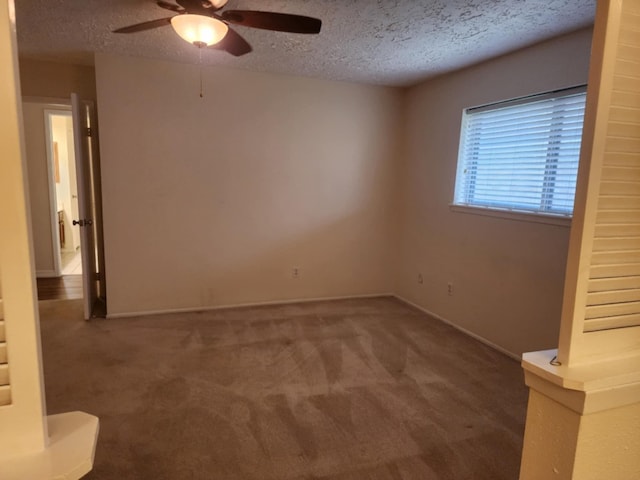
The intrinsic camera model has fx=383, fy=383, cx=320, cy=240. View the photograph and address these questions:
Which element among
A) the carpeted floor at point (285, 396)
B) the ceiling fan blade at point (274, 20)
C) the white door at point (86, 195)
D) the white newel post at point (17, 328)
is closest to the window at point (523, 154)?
the carpeted floor at point (285, 396)

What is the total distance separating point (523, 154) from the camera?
10.1ft

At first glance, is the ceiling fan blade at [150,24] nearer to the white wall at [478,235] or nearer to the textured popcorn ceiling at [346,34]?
the textured popcorn ceiling at [346,34]

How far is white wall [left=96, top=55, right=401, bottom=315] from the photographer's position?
3.66 m

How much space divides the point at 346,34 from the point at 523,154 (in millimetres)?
1678

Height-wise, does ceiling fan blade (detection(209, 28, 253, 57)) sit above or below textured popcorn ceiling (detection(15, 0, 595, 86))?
below

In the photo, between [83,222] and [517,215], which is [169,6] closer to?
[83,222]

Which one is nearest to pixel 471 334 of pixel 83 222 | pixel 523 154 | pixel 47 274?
pixel 523 154

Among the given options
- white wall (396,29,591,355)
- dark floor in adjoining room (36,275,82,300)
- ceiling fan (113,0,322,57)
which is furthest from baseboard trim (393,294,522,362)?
dark floor in adjoining room (36,275,82,300)

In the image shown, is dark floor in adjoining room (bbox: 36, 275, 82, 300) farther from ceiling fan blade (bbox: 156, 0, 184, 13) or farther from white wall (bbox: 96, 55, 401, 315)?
ceiling fan blade (bbox: 156, 0, 184, 13)

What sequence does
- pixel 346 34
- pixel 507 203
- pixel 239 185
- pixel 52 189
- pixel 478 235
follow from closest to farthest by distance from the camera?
pixel 346 34 < pixel 507 203 < pixel 478 235 < pixel 239 185 < pixel 52 189

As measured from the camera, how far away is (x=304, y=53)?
3.27 metres

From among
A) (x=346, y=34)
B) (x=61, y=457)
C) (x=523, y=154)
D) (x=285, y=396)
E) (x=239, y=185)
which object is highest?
(x=346, y=34)

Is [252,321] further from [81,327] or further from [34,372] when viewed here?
[34,372]

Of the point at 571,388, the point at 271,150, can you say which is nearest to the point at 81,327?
the point at 271,150
